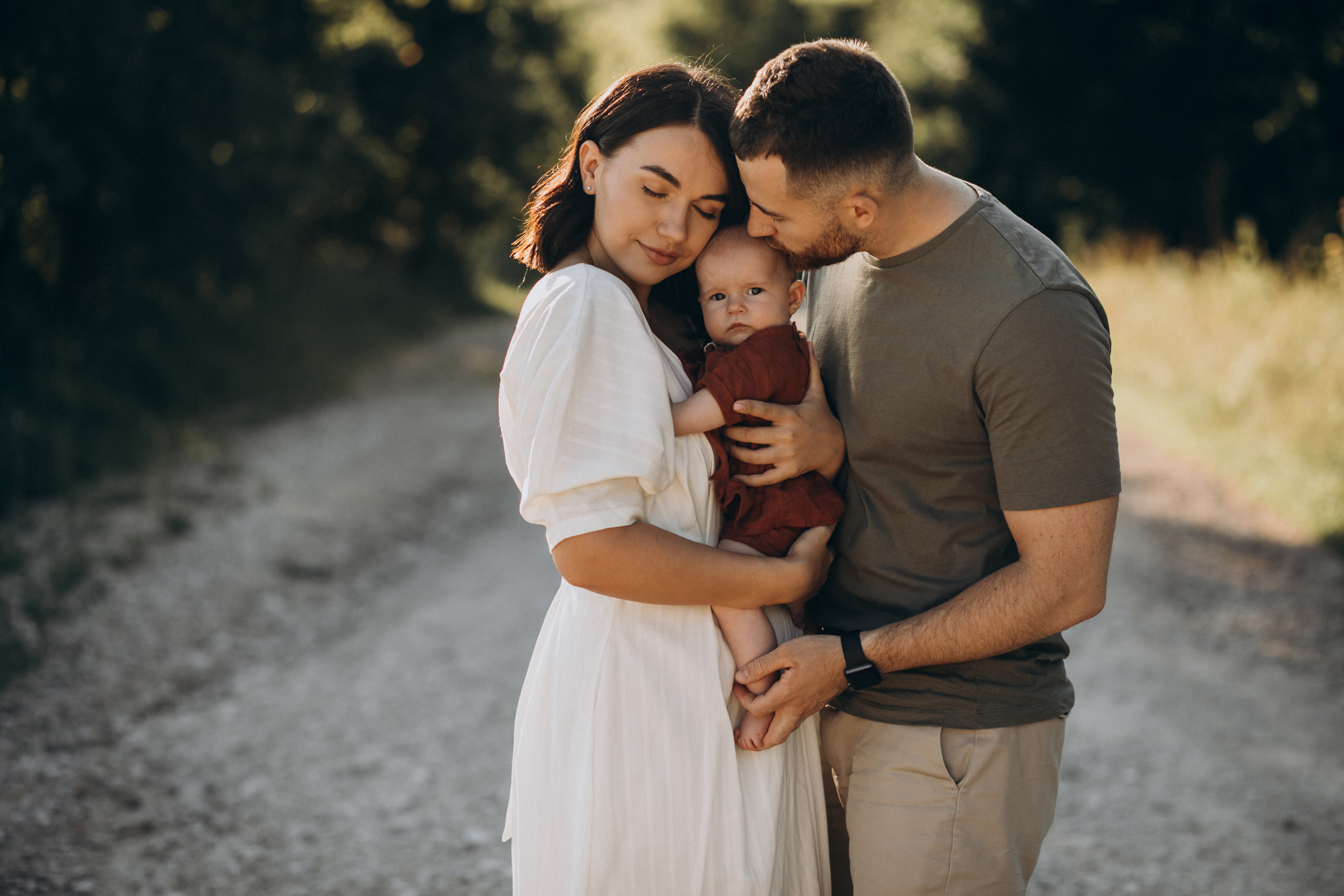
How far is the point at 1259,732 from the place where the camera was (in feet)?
14.5

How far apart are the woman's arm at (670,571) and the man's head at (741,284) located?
1.64ft

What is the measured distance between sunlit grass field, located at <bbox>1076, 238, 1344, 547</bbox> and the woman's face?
5951 mm

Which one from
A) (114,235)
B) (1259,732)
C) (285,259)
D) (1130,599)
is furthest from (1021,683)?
(285,259)

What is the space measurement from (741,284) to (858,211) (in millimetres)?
333

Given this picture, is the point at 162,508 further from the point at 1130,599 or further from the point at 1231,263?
the point at 1231,263

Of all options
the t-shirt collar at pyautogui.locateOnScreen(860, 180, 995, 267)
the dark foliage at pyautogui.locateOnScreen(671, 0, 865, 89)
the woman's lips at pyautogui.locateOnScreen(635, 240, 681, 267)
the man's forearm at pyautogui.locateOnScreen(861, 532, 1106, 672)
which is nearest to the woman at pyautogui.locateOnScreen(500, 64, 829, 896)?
the woman's lips at pyautogui.locateOnScreen(635, 240, 681, 267)

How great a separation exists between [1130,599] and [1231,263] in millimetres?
6464

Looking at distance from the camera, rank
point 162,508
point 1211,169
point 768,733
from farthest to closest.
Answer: point 1211,169
point 162,508
point 768,733

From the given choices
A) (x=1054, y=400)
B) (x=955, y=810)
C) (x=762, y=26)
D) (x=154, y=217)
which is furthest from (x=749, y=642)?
(x=762, y=26)

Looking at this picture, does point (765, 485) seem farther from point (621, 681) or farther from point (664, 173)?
point (664, 173)

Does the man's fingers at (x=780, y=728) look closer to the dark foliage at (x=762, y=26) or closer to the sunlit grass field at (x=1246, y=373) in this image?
the sunlit grass field at (x=1246, y=373)

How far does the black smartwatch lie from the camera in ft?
6.40

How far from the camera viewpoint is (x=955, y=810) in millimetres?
1937

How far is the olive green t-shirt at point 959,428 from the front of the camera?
1.74 metres
